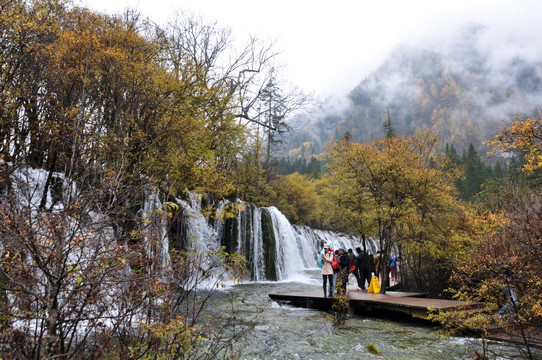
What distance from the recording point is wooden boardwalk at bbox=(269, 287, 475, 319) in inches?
404

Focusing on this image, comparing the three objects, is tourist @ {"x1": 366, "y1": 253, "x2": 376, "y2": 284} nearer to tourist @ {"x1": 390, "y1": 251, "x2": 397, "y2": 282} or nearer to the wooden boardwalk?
tourist @ {"x1": 390, "y1": 251, "x2": 397, "y2": 282}

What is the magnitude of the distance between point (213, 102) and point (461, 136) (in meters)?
171

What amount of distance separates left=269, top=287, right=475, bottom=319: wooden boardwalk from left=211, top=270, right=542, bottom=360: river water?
16.9 inches

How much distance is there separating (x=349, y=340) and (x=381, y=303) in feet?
9.69

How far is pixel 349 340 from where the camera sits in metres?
8.85

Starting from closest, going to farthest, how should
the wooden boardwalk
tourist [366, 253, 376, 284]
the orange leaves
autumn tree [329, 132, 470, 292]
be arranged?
the orange leaves → the wooden boardwalk → autumn tree [329, 132, 470, 292] → tourist [366, 253, 376, 284]

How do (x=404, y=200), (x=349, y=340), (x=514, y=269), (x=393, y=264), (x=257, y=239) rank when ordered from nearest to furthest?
1. (x=514, y=269)
2. (x=349, y=340)
3. (x=404, y=200)
4. (x=393, y=264)
5. (x=257, y=239)

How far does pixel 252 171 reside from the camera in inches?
1265

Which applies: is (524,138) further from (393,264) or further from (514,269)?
(393,264)

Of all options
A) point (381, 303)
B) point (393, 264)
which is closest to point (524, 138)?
point (381, 303)

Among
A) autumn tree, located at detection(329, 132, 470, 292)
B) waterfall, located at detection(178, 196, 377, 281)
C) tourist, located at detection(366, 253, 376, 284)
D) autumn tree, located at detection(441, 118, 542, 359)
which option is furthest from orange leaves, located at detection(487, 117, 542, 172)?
waterfall, located at detection(178, 196, 377, 281)

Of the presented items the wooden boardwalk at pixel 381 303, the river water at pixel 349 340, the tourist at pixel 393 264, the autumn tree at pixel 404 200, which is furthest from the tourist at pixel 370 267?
the river water at pixel 349 340

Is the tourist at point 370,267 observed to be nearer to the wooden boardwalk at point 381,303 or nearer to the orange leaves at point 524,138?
the wooden boardwalk at point 381,303

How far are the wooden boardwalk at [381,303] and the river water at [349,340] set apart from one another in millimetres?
428
